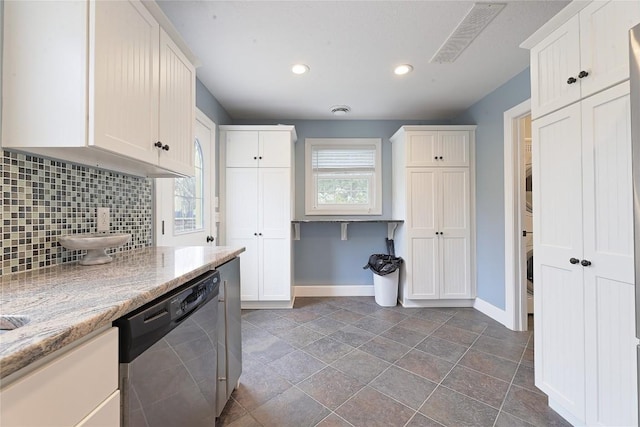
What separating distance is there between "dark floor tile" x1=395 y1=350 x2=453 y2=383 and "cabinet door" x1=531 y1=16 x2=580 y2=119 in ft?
5.80

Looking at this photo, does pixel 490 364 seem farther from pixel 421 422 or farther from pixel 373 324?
pixel 373 324

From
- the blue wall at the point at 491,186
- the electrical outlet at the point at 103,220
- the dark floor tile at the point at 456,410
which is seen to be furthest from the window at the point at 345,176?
the electrical outlet at the point at 103,220

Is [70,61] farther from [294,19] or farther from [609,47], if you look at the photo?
[609,47]

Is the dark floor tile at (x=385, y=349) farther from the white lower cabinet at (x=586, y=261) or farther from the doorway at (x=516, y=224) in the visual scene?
the doorway at (x=516, y=224)

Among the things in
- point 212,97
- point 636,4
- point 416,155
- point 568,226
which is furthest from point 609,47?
point 212,97

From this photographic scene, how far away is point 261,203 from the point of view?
9.96 ft

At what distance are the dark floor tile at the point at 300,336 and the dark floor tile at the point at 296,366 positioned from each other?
0.18m

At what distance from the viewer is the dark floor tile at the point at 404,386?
156cm

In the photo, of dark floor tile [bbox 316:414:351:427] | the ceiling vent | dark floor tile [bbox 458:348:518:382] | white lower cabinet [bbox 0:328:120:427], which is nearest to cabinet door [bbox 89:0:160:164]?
white lower cabinet [bbox 0:328:120:427]

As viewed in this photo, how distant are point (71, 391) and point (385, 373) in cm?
178

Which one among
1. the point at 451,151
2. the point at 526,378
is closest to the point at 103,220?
the point at 526,378

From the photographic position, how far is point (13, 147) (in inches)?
36.4

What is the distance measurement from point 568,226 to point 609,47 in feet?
2.69

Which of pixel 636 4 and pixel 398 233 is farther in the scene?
pixel 398 233
